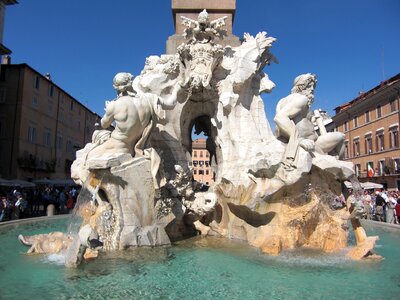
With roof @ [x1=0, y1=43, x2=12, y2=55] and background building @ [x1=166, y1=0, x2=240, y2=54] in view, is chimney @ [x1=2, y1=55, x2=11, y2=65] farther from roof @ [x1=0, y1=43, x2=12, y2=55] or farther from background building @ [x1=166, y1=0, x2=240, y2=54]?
background building @ [x1=166, y1=0, x2=240, y2=54]

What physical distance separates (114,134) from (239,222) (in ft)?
9.23

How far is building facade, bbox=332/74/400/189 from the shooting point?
29.7 m

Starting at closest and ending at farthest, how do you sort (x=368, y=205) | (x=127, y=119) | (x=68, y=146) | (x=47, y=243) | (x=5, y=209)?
(x=47, y=243), (x=127, y=119), (x=368, y=205), (x=5, y=209), (x=68, y=146)

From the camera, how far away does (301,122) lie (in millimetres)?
6762

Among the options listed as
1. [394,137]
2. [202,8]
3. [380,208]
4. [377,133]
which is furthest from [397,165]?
[202,8]

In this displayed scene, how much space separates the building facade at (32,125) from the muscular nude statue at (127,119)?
23931mm

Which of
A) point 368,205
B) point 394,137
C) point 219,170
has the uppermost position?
point 394,137

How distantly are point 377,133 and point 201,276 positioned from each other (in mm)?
32363

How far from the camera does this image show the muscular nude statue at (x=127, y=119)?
6.42 m

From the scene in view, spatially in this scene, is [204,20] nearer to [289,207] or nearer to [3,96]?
[289,207]

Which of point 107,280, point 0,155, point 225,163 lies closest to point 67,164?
point 0,155

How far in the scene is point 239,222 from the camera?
7.03m

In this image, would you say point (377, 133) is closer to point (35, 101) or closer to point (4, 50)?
point (35, 101)

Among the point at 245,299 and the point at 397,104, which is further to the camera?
the point at 397,104
